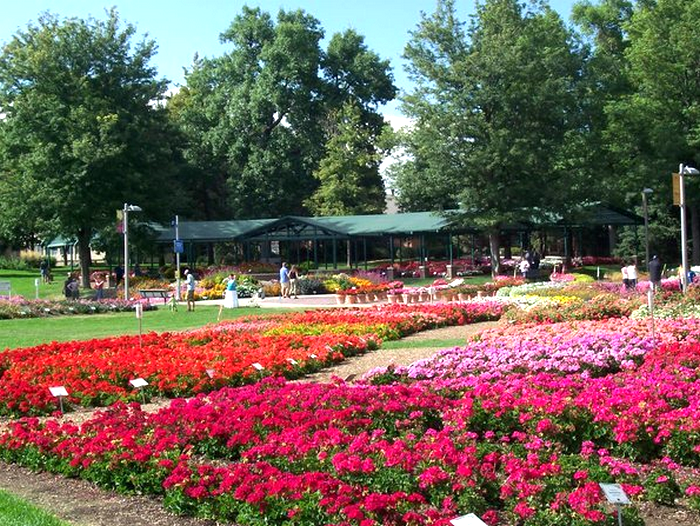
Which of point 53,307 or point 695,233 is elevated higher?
point 695,233

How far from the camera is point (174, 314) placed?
93.8ft

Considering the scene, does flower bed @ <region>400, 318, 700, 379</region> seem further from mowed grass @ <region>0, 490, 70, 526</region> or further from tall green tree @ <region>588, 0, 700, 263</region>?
tall green tree @ <region>588, 0, 700, 263</region>

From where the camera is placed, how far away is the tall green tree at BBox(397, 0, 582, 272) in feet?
139

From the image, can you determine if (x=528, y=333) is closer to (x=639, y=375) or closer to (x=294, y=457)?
(x=639, y=375)

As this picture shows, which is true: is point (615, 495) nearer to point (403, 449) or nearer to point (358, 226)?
point (403, 449)

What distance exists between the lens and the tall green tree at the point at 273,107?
64.2 metres

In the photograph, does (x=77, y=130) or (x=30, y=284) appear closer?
(x=77, y=130)

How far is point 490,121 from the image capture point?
143ft

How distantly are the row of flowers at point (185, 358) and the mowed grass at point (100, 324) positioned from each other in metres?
3.57

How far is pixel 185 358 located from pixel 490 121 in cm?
3213

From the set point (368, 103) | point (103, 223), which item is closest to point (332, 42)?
point (368, 103)

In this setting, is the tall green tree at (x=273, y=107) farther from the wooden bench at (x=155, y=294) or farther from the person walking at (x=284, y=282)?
the person walking at (x=284, y=282)

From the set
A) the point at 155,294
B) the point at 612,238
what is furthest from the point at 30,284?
the point at 612,238

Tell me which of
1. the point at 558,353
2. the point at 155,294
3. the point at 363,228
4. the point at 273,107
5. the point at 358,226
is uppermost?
the point at 273,107
